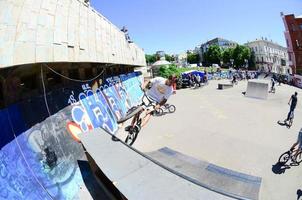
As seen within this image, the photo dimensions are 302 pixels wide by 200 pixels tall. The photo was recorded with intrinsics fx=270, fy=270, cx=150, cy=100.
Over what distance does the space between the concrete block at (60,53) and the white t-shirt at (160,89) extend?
11.6 m

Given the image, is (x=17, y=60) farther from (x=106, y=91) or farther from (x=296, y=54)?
(x=296, y=54)

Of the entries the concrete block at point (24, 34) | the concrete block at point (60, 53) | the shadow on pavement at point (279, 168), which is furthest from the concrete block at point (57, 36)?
the shadow on pavement at point (279, 168)

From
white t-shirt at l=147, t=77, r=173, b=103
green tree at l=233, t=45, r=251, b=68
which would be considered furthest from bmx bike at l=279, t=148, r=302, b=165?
green tree at l=233, t=45, r=251, b=68

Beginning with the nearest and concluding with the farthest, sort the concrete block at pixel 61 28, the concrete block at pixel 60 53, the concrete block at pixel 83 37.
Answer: the concrete block at pixel 60 53, the concrete block at pixel 61 28, the concrete block at pixel 83 37

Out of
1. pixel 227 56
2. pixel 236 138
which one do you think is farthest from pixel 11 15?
pixel 227 56

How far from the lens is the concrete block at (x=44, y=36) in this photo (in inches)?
257

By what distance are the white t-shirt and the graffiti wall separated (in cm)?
891

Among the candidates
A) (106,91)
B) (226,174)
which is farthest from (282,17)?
(226,174)

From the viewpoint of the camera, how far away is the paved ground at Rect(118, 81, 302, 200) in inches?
353

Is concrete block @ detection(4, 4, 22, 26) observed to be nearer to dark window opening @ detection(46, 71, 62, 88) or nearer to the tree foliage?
dark window opening @ detection(46, 71, 62, 88)

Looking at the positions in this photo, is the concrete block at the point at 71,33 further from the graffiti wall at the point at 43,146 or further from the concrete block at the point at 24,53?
the concrete block at the point at 24,53

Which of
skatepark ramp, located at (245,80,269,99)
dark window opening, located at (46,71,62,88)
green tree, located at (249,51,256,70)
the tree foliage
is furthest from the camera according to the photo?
green tree, located at (249,51,256,70)

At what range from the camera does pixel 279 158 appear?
9938 mm

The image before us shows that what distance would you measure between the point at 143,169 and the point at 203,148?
631 cm
